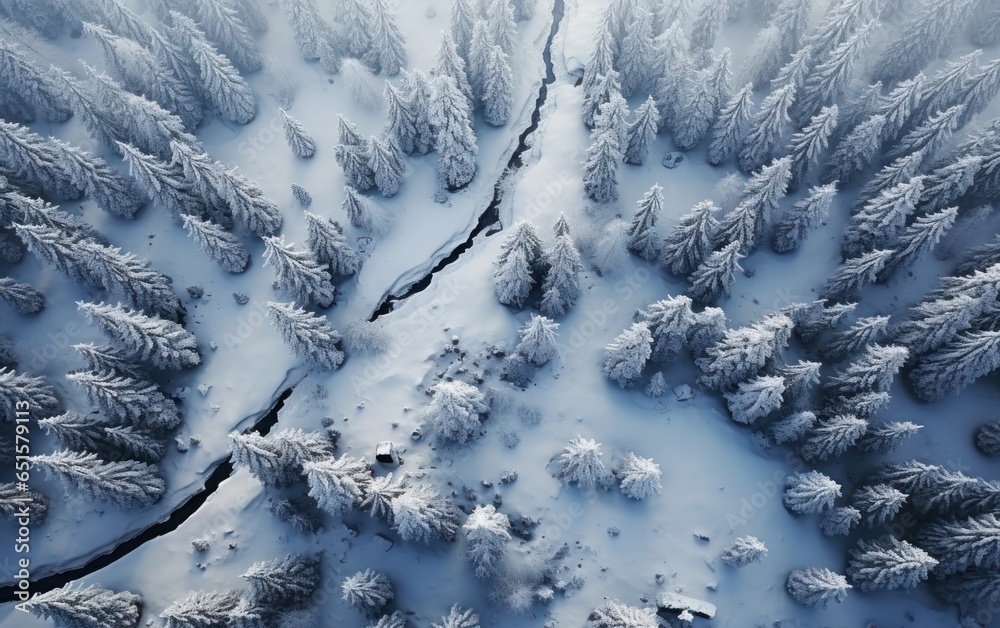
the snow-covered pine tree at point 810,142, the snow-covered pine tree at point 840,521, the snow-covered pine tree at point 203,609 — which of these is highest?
the snow-covered pine tree at point 810,142

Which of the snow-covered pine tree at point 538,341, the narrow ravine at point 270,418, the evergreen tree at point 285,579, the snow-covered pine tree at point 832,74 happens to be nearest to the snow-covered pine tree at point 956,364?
the snow-covered pine tree at point 832,74

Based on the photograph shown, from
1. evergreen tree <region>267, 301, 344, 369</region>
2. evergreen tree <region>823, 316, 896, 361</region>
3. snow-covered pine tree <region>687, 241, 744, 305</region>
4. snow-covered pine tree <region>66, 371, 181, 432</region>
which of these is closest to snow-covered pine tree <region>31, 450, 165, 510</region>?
snow-covered pine tree <region>66, 371, 181, 432</region>

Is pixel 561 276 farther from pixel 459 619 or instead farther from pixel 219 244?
pixel 219 244

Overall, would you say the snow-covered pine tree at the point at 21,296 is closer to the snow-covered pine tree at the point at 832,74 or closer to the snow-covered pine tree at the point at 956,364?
the snow-covered pine tree at the point at 832,74

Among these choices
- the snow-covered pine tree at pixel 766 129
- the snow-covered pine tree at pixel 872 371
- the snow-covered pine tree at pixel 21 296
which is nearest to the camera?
the snow-covered pine tree at pixel 872 371

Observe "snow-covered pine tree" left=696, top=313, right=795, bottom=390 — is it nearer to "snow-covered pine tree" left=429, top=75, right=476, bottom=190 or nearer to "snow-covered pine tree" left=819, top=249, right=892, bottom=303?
"snow-covered pine tree" left=819, top=249, right=892, bottom=303

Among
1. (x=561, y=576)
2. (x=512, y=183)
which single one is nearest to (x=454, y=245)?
(x=512, y=183)

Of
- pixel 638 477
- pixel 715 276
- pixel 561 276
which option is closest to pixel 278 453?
pixel 561 276

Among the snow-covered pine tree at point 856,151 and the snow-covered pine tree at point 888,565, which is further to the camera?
the snow-covered pine tree at point 856,151

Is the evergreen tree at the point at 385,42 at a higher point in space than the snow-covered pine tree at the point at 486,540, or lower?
higher
